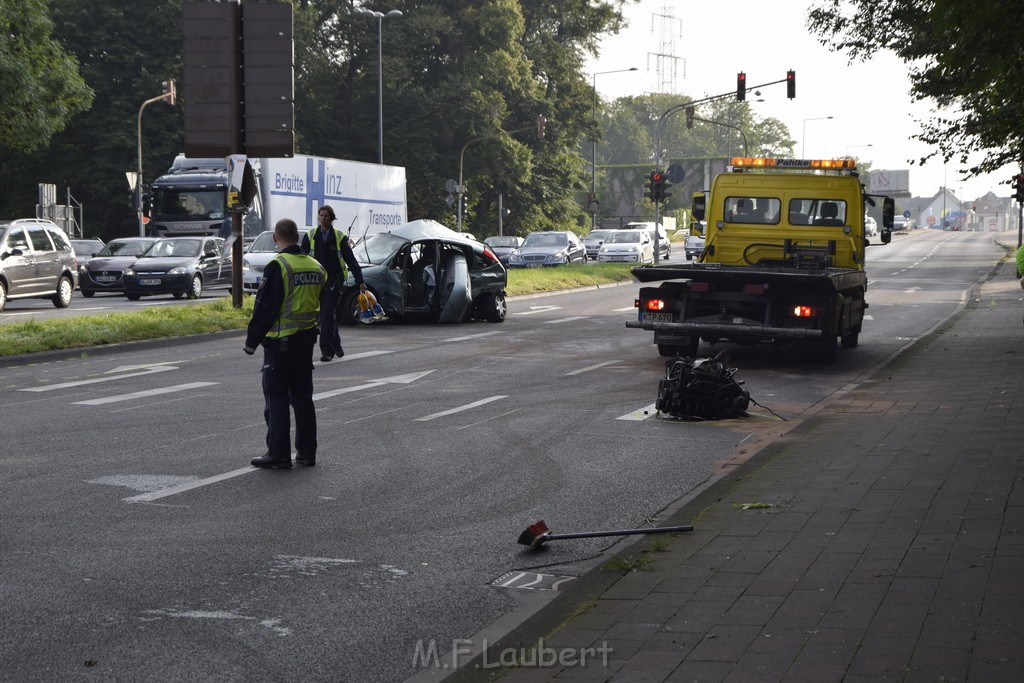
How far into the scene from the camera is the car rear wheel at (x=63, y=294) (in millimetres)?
28125

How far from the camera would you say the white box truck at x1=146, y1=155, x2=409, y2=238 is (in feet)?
118

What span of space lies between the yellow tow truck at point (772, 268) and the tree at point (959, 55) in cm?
152

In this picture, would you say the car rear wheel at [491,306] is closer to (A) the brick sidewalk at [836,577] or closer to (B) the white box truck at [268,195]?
(B) the white box truck at [268,195]

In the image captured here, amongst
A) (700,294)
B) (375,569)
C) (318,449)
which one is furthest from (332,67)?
(375,569)

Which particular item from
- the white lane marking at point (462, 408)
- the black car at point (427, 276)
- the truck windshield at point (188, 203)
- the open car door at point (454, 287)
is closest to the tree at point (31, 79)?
the truck windshield at point (188, 203)

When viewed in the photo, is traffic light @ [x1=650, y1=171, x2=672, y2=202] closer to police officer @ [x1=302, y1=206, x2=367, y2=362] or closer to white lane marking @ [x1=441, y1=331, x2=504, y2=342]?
white lane marking @ [x1=441, y1=331, x2=504, y2=342]

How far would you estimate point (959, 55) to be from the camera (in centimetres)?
1092

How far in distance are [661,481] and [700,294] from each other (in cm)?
768

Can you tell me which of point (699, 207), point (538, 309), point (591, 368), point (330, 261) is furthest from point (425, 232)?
point (591, 368)

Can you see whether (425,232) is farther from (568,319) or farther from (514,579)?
(514,579)

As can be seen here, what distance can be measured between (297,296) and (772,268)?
9387mm

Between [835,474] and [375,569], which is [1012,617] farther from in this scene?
[835,474]

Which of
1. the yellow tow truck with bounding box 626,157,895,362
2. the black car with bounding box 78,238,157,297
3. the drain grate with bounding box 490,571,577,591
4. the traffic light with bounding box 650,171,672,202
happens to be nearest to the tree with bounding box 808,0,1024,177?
the yellow tow truck with bounding box 626,157,895,362

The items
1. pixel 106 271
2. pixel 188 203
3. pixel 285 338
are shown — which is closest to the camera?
pixel 285 338
